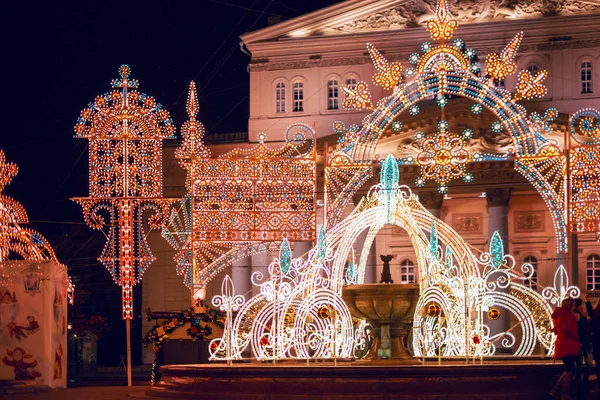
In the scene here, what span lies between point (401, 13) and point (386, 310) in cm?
2873

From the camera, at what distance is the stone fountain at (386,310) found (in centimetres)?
2448

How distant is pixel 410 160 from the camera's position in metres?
30.8

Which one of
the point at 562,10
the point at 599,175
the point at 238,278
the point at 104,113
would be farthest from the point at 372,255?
the point at 104,113

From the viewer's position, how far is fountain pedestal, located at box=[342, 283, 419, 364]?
80.3ft

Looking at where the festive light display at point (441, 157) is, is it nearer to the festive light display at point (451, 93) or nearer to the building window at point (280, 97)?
the festive light display at point (451, 93)

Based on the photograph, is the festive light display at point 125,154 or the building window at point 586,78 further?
the building window at point 586,78

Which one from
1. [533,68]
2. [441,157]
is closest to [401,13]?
[533,68]

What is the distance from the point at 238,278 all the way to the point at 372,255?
5.99 m

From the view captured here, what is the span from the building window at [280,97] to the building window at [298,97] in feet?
1.88

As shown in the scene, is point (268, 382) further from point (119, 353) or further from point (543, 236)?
point (119, 353)

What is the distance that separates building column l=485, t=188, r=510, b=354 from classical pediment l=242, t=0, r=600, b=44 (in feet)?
23.9

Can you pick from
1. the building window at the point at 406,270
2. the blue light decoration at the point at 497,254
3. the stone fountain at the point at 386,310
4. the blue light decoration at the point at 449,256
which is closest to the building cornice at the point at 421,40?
the building window at the point at 406,270

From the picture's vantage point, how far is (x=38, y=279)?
25.5 metres

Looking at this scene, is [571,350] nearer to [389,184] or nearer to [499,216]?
[389,184]
